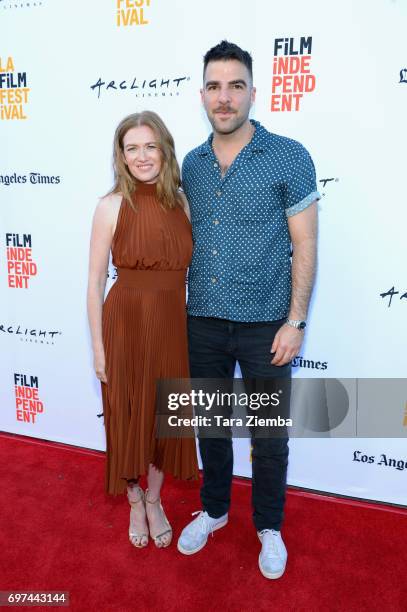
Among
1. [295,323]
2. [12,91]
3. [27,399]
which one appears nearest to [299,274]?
[295,323]

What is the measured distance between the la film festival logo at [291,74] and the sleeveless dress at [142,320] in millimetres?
770

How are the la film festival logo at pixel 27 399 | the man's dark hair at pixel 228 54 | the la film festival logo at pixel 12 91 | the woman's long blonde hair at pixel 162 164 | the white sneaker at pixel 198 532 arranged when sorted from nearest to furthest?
the man's dark hair at pixel 228 54
the woman's long blonde hair at pixel 162 164
the white sneaker at pixel 198 532
the la film festival logo at pixel 12 91
the la film festival logo at pixel 27 399

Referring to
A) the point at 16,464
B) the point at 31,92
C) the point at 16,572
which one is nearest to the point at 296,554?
the point at 16,572

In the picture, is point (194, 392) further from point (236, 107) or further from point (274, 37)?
point (274, 37)

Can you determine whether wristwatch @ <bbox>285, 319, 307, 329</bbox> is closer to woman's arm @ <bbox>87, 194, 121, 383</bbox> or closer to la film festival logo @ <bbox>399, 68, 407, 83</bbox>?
woman's arm @ <bbox>87, 194, 121, 383</bbox>

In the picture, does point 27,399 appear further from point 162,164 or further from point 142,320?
point 162,164

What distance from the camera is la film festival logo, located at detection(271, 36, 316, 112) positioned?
2229 mm

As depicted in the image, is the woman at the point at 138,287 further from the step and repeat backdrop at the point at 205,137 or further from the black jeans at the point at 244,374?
the step and repeat backdrop at the point at 205,137

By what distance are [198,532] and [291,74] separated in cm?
205

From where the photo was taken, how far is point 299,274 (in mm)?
1890

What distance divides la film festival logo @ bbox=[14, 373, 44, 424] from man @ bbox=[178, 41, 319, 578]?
1.43 m

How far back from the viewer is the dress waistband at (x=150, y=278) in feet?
6.44

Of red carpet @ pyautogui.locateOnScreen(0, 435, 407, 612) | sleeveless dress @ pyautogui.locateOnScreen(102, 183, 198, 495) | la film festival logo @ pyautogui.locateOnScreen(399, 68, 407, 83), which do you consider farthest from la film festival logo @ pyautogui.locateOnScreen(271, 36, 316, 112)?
red carpet @ pyautogui.locateOnScreen(0, 435, 407, 612)

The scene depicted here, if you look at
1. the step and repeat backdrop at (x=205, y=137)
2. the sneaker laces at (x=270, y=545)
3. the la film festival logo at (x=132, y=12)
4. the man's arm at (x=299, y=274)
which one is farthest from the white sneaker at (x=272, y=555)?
the la film festival logo at (x=132, y=12)
